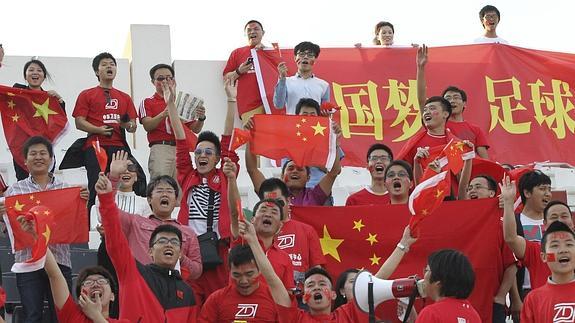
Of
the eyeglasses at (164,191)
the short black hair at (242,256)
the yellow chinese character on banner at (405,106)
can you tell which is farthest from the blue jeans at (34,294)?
the yellow chinese character on banner at (405,106)

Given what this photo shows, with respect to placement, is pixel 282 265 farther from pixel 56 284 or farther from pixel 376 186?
pixel 376 186

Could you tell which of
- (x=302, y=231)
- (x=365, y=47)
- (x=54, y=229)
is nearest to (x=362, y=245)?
(x=302, y=231)

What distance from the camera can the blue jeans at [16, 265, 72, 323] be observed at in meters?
8.48

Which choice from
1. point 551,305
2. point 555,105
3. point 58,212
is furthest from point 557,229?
point 555,105

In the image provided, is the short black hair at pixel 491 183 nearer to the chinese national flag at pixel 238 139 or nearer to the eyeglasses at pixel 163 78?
the chinese national flag at pixel 238 139

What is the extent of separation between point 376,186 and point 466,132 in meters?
1.14

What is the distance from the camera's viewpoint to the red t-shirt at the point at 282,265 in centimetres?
835

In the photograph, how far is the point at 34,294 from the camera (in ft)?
27.9

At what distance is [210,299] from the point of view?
8172 mm

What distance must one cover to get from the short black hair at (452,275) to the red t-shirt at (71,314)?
6.39 ft

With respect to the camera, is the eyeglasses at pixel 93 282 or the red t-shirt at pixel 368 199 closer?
the eyeglasses at pixel 93 282

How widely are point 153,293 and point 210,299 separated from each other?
395 millimetres

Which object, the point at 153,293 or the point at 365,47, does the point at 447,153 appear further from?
the point at 365,47

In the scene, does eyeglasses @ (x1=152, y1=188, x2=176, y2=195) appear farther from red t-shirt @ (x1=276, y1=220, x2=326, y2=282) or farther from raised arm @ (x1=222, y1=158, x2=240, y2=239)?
red t-shirt @ (x1=276, y1=220, x2=326, y2=282)
